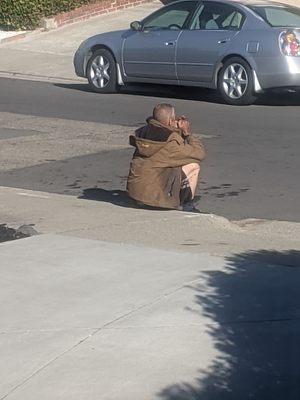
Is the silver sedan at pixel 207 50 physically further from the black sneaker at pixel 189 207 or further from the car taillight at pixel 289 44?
the black sneaker at pixel 189 207

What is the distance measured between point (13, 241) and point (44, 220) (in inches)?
37.1

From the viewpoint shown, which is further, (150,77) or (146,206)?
(150,77)

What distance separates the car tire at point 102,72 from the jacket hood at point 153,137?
832 cm

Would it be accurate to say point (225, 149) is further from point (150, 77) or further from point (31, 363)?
point (31, 363)

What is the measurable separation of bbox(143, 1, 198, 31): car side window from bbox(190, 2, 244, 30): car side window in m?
0.16

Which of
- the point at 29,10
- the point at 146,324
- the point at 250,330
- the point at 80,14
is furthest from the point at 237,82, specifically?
the point at 250,330

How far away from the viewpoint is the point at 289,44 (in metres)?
16.3

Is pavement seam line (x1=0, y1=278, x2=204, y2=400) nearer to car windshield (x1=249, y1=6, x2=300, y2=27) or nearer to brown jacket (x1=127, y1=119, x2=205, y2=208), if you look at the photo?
brown jacket (x1=127, y1=119, x2=205, y2=208)

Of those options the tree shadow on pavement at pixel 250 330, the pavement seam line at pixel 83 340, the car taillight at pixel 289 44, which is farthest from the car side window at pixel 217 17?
the pavement seam line at pixel 83 340

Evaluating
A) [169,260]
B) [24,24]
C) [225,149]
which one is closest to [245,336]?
[169,260]

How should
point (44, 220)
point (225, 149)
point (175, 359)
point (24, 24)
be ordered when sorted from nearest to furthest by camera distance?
point (175, 359), point (44, 220), point (225, 149), point (24, 24)

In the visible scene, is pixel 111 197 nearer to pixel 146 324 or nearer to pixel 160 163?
pixel 160 163

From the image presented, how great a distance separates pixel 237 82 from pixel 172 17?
6.15 feet

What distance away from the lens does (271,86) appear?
16.4m
